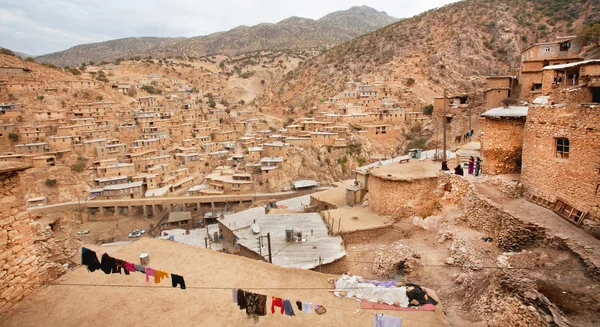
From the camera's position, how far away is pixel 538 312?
5551 mm

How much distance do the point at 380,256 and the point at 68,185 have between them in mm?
32947

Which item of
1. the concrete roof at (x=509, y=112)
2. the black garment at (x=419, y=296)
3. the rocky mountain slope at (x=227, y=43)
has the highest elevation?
the rocky mountain slope at (x=227, y=43)

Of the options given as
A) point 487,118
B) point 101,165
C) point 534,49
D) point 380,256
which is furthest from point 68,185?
point 534,49

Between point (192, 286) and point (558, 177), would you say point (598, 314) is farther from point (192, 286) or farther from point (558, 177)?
point (192, 286)

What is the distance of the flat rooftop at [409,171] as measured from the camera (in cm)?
1432

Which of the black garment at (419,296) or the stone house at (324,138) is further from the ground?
the stone house at (324,138)

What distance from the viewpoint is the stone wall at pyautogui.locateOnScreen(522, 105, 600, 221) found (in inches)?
307

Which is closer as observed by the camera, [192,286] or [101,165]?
[192,286]

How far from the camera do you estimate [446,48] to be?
5316 cm

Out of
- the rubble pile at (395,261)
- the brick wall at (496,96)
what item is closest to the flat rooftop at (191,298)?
the rubble pile at (395,261)

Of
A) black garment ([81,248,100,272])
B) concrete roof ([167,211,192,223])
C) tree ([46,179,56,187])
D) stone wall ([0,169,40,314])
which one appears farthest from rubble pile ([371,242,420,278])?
tree ([46,179,56,187])

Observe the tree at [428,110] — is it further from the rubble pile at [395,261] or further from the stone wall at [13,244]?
the stone wall at [13,244]

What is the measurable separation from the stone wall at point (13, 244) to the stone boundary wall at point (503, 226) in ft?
32.8

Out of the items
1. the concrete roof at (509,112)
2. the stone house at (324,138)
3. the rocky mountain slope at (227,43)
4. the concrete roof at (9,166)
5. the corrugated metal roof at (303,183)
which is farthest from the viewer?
the rocky mountain slope at (227,43)
